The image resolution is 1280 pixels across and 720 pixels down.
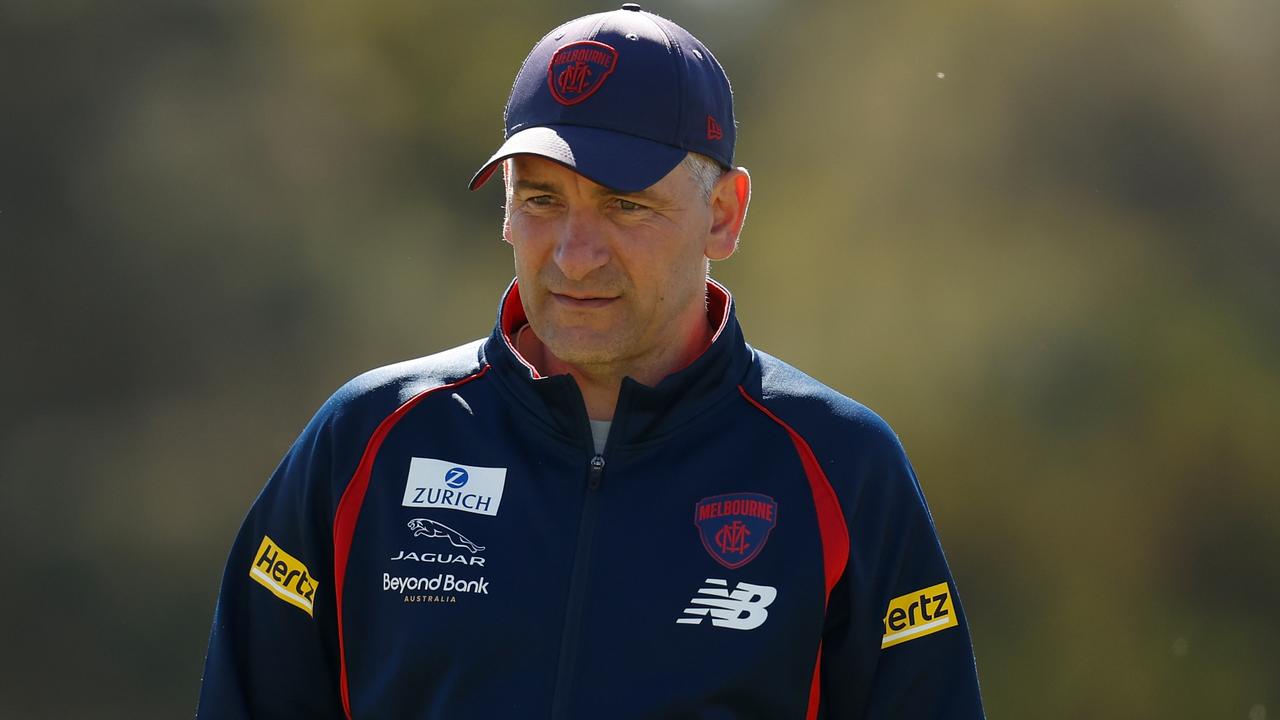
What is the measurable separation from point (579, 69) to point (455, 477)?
0.55 metres

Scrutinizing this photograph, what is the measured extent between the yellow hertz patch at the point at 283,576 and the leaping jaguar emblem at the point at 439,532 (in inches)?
6.3

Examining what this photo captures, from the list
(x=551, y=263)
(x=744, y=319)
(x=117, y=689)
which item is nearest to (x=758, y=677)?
(x=551, y=263)

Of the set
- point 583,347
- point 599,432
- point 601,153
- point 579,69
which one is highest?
point 579,69

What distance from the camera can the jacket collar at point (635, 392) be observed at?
173 centimetres

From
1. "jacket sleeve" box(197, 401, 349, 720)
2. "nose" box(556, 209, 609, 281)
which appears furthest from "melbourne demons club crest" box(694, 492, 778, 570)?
"jacket sleeve" box(197, 401, 349, 720)

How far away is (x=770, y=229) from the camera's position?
6316mm

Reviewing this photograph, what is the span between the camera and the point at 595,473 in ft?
5.59

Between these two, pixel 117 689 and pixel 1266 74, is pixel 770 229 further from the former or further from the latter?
pixel 117 689

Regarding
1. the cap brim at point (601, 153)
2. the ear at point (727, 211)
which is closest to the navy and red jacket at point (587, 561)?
the ear at point (727, 211)

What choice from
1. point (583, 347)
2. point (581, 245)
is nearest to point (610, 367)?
point (583, 347)

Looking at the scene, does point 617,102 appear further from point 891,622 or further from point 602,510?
point 891,622

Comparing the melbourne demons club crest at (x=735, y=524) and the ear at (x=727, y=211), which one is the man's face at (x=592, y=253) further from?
the melbourne demons club crest at (x=735, y=524)

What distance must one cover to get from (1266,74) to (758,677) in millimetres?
5192

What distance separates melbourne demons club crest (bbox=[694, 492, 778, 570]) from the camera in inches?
66.3
